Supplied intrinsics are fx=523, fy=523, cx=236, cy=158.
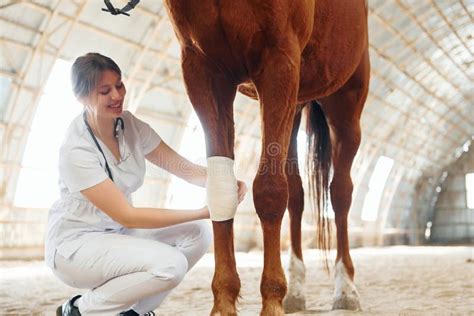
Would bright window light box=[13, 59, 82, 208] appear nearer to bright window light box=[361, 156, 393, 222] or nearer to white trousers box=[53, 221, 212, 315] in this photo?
white trousers box=[53, 221, 212, 315]

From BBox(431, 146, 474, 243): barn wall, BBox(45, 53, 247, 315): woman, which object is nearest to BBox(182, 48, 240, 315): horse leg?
BBox(45, 53, 247, 315): woman

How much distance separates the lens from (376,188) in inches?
961

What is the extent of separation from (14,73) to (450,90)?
19840mm

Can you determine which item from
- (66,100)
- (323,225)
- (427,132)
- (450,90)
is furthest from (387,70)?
(323,225)

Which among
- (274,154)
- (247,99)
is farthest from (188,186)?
(274,154)

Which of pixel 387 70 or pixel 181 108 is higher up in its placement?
pixel 387 70

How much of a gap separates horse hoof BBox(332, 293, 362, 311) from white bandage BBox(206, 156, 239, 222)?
4.31 feet

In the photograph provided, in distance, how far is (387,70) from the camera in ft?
63.5

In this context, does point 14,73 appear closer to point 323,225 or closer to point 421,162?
point 323,225

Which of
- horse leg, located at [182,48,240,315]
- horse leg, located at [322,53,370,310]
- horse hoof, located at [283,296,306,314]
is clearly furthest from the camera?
horse leg, located at [322,53,370,310]

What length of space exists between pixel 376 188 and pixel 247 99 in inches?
431

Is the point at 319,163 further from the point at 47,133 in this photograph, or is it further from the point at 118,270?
the point at 47,133

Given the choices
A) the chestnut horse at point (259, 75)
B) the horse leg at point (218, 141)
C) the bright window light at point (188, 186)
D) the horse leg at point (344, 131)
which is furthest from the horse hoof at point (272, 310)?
the bright window light at point (188, 186)

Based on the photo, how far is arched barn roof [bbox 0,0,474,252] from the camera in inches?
433
